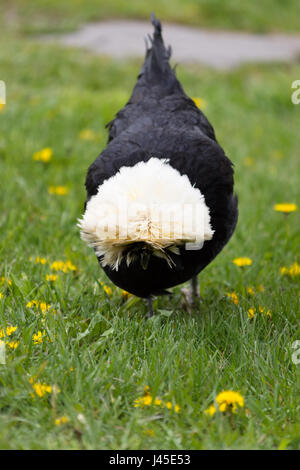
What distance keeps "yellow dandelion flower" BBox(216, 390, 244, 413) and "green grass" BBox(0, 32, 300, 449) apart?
4cm

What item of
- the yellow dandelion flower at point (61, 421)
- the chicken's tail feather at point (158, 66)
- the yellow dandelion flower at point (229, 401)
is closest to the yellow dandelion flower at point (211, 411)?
the yellow dandelion flower at point (229, 401)

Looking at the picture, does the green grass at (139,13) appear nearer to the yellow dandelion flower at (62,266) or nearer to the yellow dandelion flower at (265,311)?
the yellow dandelion flower at (62,266)

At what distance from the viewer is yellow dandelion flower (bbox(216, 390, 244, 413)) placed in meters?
2.14

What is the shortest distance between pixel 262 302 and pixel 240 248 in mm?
939

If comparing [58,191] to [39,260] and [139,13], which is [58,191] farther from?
[139,13]

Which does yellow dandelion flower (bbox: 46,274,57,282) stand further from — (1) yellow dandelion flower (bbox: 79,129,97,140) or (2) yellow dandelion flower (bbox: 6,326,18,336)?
(1) yellow dandelion flower (bbox: 79,129,97,140)

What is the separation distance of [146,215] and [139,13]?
30.2 ft

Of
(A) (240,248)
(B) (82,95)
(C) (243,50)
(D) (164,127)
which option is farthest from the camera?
(C) (243,50)

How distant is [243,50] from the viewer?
10391 millimetres

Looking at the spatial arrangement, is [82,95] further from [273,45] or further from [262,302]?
[273,45]

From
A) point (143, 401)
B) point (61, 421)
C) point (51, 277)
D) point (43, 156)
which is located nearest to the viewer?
point (61, 421)

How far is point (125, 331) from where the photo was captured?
265cm

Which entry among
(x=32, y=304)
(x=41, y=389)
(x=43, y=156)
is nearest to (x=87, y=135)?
(x=43, y=156)
